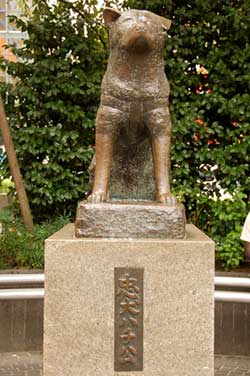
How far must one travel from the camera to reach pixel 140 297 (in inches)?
122

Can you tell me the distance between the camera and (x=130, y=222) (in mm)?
3145

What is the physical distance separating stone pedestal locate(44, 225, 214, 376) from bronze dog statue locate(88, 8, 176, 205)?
332mm

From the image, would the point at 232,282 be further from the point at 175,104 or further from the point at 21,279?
the point at 175,104

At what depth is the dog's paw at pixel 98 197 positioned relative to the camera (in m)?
3.22

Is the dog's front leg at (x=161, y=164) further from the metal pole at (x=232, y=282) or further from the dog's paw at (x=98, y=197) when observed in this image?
the metal pole at (x=232, y=282)

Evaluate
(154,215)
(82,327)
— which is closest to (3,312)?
(82,327)

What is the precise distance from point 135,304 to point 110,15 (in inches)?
65.4

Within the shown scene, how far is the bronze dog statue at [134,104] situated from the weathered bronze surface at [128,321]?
48 centimetres

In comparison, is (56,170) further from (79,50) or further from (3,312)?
(3,312)

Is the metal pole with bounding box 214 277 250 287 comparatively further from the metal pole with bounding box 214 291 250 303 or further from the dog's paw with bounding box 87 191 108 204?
the dog's paw with bounding box 87 191 108 204

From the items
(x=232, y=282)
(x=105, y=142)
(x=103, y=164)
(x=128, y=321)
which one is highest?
(x=105, y=142)

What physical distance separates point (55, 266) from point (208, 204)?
3587mm

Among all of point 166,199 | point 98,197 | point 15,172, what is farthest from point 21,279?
point 15,172

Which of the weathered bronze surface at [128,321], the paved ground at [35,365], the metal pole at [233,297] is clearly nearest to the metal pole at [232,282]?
the metal pole at [233,297]
